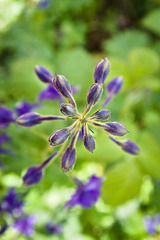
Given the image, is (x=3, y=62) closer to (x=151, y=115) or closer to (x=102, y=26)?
(x=151, y=115)

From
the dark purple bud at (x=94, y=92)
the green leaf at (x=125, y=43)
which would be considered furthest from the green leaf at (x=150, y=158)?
the green leaf at (x=125, y=43)

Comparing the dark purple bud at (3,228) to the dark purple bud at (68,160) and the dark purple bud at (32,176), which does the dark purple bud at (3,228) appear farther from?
the dark purple bud at (68,160)

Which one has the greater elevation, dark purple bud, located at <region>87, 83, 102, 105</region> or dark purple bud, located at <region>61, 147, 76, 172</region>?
dark purple bud, located at <region>87, 83, 102, 105</region>

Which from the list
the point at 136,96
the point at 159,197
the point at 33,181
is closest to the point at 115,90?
the point at 33,181

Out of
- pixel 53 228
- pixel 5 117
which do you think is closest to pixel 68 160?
pixel 5 117

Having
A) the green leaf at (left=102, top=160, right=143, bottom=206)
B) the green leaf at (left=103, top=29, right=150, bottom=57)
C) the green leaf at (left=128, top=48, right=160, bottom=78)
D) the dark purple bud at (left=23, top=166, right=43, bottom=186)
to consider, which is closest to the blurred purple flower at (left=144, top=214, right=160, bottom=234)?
the green leaf at (left=102, top=160, right=143, bottom=206)

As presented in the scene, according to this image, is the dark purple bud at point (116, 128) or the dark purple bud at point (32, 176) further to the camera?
the dark purple bud at point (32, 176)

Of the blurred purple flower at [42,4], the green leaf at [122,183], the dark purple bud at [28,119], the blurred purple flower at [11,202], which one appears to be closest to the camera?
the dark purple bud at [28,119]

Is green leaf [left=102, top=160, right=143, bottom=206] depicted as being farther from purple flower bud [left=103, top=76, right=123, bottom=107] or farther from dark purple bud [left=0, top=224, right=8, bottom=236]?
dark purple bud [left=0, top=224, right=8, bottom=236]
